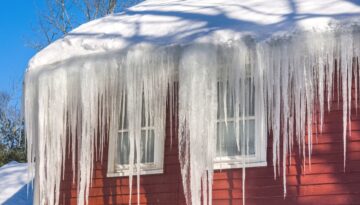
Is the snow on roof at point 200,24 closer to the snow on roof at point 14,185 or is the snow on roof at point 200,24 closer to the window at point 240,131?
the window at point 240,131

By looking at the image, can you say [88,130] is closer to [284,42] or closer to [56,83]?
[56,83]

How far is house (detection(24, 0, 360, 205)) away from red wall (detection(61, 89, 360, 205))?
12mm

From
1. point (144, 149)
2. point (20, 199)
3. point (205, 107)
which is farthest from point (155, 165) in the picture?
point (20, 199)

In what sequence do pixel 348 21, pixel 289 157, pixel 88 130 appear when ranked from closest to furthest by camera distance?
pixel 348 21 < pixel 289 157 < pixel 88 130

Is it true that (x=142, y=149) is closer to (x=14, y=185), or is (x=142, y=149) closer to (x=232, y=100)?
(x=232, y=100)

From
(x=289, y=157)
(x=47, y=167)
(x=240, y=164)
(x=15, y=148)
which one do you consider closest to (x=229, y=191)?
(x=240, y=164)

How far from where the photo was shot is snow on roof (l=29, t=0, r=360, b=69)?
23.8 feet

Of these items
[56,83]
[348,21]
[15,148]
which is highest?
[348,21]

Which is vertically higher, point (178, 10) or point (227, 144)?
point (178, 10)

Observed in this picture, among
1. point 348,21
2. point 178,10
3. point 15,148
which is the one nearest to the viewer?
point 348,21

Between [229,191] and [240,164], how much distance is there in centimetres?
37

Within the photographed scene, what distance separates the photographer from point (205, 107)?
7.61 metres

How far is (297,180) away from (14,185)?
10025 millimetres

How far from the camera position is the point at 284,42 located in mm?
7227
